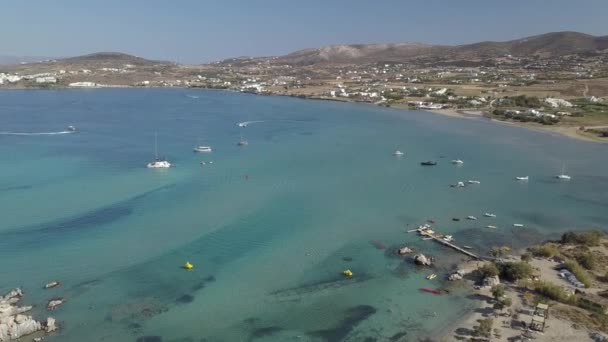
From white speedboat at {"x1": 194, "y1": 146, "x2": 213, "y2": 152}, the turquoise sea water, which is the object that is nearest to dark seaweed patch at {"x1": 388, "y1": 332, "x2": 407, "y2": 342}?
the turquoise sea water

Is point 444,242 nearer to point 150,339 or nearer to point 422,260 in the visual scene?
point 422,260

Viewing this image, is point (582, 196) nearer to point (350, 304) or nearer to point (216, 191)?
point (350, 304)

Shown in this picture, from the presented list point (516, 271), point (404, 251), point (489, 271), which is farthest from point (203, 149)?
point (516, 271)

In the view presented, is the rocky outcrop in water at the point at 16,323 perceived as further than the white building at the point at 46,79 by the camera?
No

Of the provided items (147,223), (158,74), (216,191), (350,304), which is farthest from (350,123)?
(158,74)

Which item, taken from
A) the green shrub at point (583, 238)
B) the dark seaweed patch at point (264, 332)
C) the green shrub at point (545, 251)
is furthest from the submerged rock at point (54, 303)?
the green shrub at point (583, 238)

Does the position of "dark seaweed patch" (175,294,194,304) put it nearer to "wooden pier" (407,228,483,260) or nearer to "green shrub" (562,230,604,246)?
"wooden pier" (407,228,483,260)

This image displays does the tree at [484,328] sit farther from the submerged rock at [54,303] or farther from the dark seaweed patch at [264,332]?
the submerged rock at [54,303]
